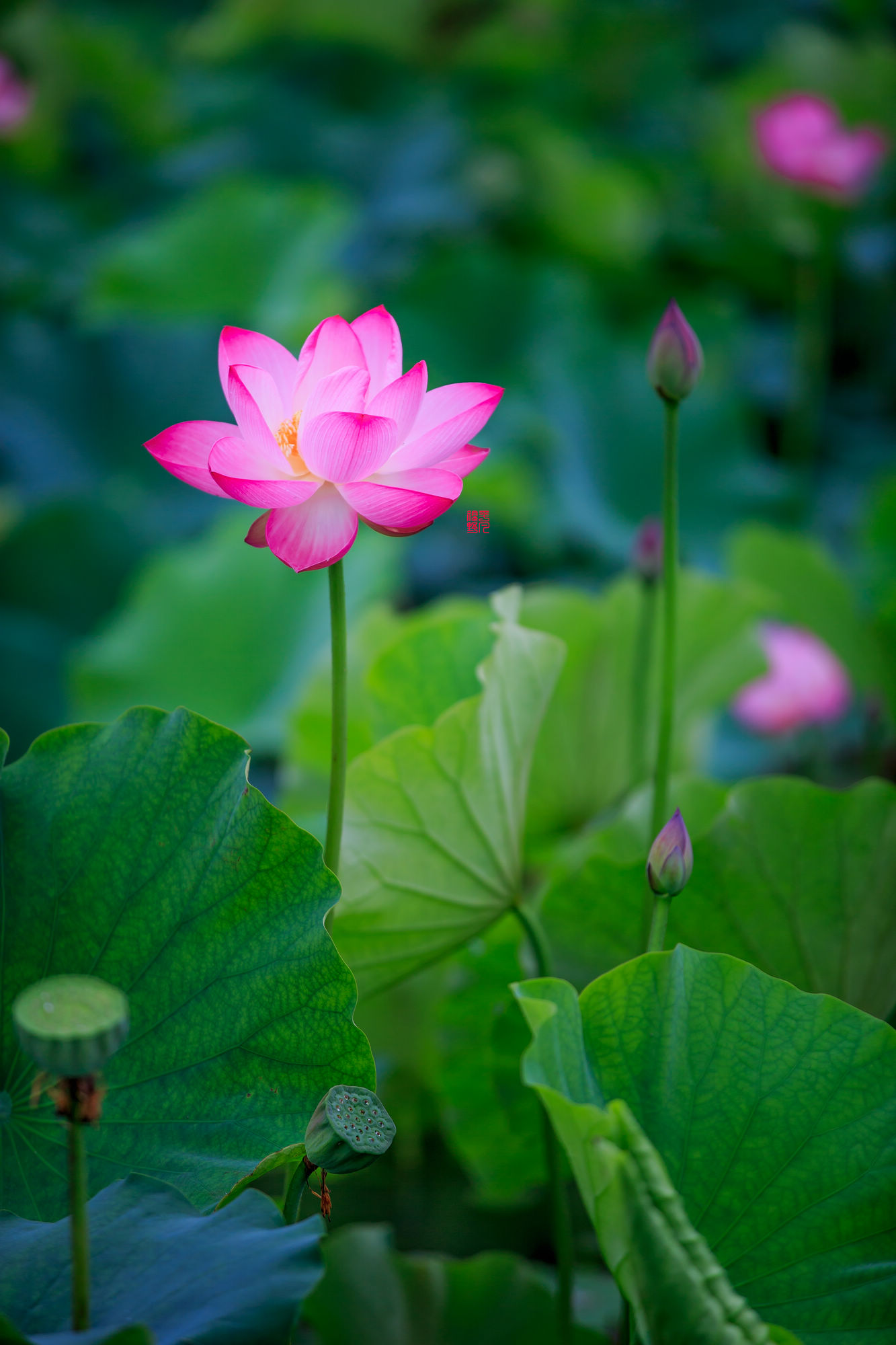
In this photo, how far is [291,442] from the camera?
39cm

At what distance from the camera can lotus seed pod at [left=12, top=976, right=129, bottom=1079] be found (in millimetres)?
254

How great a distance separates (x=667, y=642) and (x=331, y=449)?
17 cm

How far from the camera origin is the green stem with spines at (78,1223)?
27cm

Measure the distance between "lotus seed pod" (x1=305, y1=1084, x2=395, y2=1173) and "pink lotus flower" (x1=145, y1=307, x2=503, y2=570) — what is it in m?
0.16

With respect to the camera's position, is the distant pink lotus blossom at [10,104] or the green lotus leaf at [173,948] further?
the distant pink lotus blossom at [10,104]

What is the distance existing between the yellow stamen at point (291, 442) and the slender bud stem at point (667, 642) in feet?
0.42

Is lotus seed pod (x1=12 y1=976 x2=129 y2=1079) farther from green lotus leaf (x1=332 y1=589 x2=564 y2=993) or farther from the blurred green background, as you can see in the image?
the blurred green background

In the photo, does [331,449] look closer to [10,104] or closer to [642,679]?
[642,679]

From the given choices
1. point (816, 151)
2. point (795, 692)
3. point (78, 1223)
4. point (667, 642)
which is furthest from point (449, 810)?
point (816, 151)

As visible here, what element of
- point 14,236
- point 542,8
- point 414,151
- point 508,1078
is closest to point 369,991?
point 508,1078

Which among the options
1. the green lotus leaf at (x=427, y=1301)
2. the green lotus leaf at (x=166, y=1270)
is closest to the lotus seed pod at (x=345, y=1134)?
the green lotus leaf at (x=166, y=1270)

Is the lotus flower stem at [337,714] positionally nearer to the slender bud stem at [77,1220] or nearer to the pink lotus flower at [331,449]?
the pink lotus flower at [331,449]

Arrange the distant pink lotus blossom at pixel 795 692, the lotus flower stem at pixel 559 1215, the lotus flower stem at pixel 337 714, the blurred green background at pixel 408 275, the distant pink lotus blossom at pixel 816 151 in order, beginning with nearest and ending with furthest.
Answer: the lotus flower stem at pixel 337 714 < the lotus flower stem at pixel 559 1215 < the distant pink lotus blossom at pixel 795 692 < the blurred green background at pixel 408 275 < the distant pink lotus blossom at pixel 816 151

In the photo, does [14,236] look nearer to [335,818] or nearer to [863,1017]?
[335,818]
